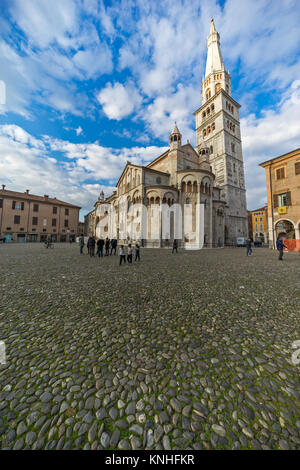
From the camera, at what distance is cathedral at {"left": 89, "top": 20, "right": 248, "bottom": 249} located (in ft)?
87.9

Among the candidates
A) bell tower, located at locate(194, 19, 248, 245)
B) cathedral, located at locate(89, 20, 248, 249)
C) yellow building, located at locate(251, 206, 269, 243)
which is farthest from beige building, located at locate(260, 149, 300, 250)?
yellow building, located at locate(251, 206, 269, 243)

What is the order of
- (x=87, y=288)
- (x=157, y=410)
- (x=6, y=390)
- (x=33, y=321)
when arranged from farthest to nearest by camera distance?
(x=87, y=288) → (x=33, y=321) → (x=6, y=390) → (x=157, y=410)

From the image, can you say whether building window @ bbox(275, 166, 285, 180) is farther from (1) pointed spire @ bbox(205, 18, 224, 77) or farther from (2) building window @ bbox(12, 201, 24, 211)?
(2) building window @ bbox(12, 201, 24, 211)

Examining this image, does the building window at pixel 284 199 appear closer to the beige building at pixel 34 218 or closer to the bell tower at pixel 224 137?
the bell tower at pixel 224 137

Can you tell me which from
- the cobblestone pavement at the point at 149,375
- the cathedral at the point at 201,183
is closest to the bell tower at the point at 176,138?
the cathedral at the point at 201,183

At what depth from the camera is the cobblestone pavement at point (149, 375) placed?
1433mm

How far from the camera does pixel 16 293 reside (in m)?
4.94

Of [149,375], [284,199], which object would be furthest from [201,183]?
[149,375]

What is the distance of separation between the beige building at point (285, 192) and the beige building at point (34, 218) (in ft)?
164

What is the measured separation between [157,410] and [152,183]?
95.0 feet

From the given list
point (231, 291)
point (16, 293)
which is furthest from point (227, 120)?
point (16, 293)

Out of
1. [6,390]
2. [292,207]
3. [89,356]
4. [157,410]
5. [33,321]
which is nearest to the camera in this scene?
[157,410]

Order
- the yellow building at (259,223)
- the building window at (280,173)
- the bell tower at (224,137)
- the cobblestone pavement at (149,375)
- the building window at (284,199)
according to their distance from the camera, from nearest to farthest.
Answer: the cobblestone pavement at (149,375)
the building window at (284,199)
the building window at (280,173)
the bell tower at (224,137)
the yellow building at (259,223)
